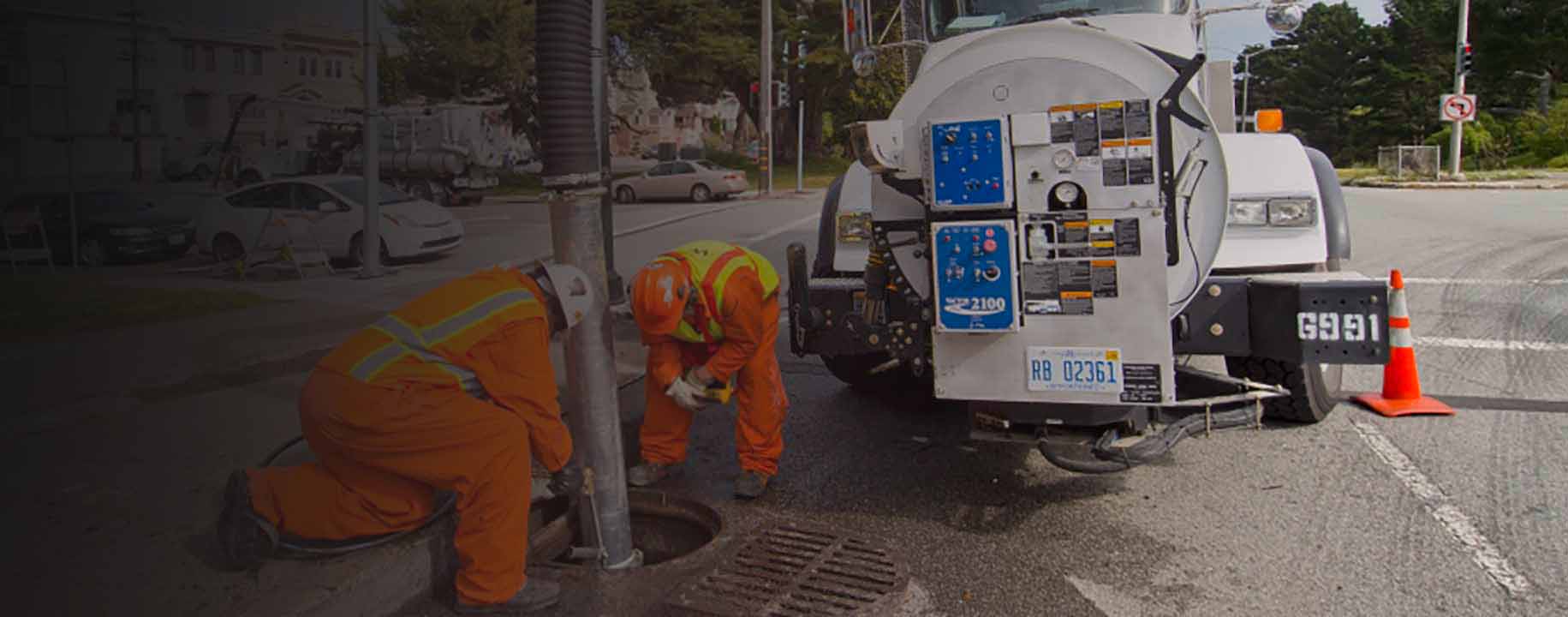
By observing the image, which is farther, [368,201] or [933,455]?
[368,201]

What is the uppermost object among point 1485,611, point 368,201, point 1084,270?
point 368,201

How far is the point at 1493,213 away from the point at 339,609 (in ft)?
66.0

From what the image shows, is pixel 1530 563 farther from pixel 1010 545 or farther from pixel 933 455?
pixel 933 455

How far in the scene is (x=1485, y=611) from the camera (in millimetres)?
3785

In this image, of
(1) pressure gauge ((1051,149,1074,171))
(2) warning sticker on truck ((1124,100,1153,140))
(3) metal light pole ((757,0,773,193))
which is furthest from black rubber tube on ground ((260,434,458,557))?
(3) metal light pole ((757,0,773,193))

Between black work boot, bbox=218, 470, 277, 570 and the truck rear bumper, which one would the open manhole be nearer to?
the truck rear bumper

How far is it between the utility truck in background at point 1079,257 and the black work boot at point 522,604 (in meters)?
1.71

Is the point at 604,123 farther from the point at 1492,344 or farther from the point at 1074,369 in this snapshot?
the point at 1492,344

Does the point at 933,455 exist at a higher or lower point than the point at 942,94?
lower

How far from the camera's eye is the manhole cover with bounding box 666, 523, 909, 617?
13.2 ft

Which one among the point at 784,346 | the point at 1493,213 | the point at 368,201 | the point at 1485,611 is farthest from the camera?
the point at 1493,213

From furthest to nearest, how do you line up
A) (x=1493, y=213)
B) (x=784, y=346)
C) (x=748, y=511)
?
1. (x=1493, y=213)
2. (x=784, y=346)
3. (x=748, y=511)

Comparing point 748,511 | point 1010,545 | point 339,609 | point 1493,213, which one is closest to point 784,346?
point 748,511

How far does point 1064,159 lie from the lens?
431cm
